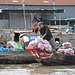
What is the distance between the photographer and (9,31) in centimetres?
2498

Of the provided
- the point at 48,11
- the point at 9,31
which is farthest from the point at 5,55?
the point at 48,11

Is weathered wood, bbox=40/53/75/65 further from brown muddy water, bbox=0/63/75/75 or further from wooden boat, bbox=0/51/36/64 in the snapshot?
wooden boat, bbox=0/51/36/64

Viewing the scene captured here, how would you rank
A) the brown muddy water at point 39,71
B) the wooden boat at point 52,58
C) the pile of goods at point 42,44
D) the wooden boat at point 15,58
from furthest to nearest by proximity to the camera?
1. the wooden boat at point 15,58
2. the pile of goods at point 42,44
3. the wooden boat at point 52,58
4. the brown muddy water at point 39,71

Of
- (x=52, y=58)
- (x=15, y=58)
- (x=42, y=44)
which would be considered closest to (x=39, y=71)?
(x=52, y=58)

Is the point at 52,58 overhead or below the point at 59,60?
overhead

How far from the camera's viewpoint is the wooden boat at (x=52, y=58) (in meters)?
9.45

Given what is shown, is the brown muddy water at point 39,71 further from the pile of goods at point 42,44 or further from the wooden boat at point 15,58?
the wooden boat at point 15,58

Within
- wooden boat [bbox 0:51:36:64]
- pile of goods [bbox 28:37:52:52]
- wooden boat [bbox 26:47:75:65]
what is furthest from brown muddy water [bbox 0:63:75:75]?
wooden boat [bbox 0:51:36:64]

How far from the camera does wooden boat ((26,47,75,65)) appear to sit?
9445mm

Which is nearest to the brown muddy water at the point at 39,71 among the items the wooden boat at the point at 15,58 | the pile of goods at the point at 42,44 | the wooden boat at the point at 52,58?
the wooden boat at the point at 52,58

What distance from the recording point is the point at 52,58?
9609 mm

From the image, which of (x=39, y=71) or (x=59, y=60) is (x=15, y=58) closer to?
(x=59, y=60)

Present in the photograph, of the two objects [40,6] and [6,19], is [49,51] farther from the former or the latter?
[40,6]

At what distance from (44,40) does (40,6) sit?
25727 millimetres
